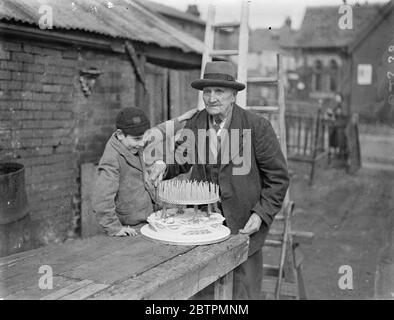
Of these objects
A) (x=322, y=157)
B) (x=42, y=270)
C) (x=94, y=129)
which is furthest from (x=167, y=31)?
(x=322, y=157)

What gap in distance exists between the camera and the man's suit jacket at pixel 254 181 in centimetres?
321

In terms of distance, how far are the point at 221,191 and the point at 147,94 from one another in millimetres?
3275

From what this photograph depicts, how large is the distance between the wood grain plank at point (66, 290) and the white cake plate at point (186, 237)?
24.8 inches

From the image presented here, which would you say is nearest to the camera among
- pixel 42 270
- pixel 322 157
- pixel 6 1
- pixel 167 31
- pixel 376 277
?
pixel 42 270

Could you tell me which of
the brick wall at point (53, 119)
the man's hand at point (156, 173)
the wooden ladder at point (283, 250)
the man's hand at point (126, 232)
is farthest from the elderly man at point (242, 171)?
the brick wall at point (53, 119)

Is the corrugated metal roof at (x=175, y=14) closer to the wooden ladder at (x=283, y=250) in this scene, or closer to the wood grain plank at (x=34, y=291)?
the wooden ladder at (x=283, y=250)

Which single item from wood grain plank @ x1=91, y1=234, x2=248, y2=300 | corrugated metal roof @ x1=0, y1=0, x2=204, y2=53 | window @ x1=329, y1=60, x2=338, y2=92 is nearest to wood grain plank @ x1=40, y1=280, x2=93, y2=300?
wood grain plank @ x1=91, y1=234, x2=248, y2=300

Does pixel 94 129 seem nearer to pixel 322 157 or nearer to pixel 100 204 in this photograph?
pixel 100 204

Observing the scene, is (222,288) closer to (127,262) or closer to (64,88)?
(127,262)

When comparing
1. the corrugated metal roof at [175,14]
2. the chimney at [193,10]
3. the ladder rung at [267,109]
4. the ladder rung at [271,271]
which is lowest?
the ladder rung at [271,271]

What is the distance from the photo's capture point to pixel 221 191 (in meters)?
3.22

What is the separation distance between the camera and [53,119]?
487 centimetres

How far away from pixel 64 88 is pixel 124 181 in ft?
7.85

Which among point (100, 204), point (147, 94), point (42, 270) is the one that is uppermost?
point (147, 94)
